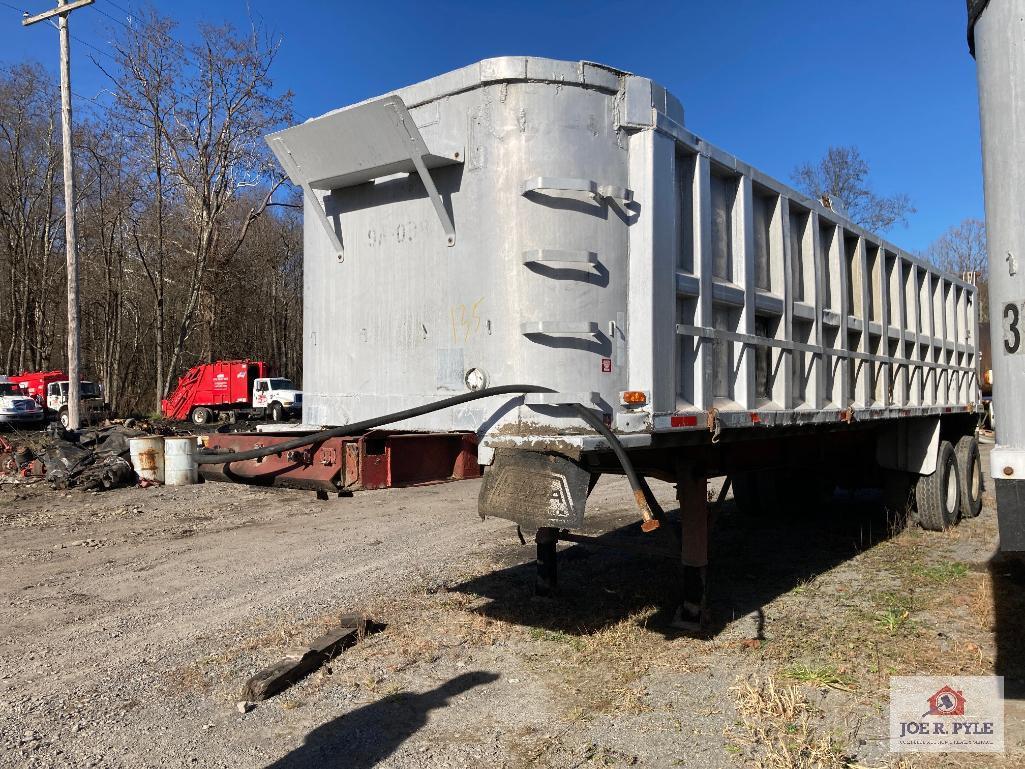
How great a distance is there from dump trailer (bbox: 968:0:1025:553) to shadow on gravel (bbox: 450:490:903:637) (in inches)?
112

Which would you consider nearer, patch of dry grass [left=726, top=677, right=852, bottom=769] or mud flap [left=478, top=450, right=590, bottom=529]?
patch of dry grass [left=726, top=677, right=852, bottom=769]

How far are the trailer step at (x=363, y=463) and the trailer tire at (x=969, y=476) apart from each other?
26.1 feet

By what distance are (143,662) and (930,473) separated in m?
8.43

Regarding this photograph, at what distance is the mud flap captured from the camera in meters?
3.98

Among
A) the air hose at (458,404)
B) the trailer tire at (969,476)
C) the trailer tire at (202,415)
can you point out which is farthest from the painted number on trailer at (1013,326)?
the trailer tire at (202,415)

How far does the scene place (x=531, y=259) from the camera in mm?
4020

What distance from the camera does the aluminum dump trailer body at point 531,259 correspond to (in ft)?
13.4

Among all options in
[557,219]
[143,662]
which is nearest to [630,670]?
[557,219]

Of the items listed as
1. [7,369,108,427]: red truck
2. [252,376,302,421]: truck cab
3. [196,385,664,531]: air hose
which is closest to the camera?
[196,385,664,531]: air hose

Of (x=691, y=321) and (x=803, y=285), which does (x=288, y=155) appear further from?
(x=803, y=285)

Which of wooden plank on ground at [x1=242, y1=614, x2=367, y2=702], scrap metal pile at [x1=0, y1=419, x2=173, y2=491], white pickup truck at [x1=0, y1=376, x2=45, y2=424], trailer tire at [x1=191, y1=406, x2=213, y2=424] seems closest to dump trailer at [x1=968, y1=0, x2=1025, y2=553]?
wooden plank on ground at [x1=242, y1=614, x2=367, y2=702]

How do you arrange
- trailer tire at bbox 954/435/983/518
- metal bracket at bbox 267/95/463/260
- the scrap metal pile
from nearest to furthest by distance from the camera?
1. metal bracket at bbox 267/95/463/260
2. trailer tire at bbox 954/435/983/518
3. the scrap metal pile

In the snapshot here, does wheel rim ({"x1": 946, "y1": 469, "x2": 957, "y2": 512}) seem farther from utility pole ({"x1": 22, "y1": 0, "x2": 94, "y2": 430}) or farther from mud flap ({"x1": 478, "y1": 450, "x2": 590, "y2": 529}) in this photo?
utility pole ({"x1": 22, "y1": 0, "x2": 94, "y2": 430})

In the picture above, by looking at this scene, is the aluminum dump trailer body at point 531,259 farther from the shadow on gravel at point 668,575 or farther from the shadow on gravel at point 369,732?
the shadow on gravel at point 668,575
